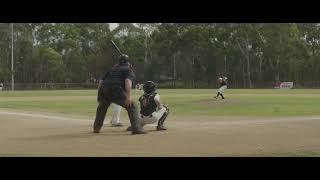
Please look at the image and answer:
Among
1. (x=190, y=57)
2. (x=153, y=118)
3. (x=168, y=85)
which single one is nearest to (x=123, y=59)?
(x=153, y=118)

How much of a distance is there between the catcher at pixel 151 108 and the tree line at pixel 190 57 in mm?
72219

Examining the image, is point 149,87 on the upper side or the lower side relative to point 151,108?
upper

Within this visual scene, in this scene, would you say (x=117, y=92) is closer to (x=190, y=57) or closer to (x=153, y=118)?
(x=153, y=118)

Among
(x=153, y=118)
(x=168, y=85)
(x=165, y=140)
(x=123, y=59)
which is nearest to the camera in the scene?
(x=165, y=140)

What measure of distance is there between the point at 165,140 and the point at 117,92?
2.18 m

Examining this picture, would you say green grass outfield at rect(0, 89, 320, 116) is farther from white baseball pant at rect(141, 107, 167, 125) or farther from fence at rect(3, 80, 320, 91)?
fence at rect(3, 80, 320, 91)

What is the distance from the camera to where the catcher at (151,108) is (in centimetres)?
1468

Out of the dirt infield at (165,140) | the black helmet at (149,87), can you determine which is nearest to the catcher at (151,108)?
the black helmet at (149,87)

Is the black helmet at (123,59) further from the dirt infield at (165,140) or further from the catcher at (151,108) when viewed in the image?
the dirt infield at (165,140)

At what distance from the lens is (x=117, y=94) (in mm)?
13875

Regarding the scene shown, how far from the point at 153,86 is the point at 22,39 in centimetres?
8618

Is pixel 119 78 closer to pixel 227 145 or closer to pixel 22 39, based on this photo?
pixel 227 145

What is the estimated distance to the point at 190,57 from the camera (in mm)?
93000
